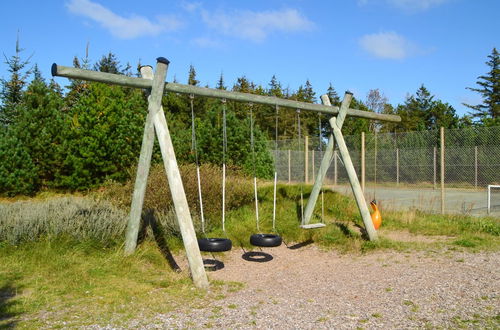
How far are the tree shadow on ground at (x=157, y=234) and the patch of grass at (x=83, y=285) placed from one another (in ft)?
0.54

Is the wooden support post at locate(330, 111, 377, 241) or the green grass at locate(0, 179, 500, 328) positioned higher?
the wooden support post at locate(330, 111, 377, 241)

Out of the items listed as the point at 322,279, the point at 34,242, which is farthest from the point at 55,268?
the point at 322,279

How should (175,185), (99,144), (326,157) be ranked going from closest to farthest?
(175,185) → (326,157) → (99,144)

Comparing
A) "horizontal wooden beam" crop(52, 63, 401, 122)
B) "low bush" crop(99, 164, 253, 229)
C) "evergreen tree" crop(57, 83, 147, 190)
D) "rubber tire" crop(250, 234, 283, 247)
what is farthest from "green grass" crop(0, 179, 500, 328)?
"evergreen tree" crop(57, 83, 147, 190)

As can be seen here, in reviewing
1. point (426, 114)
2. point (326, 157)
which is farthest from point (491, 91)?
point (326, 157)

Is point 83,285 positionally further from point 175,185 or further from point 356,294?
point 356,294

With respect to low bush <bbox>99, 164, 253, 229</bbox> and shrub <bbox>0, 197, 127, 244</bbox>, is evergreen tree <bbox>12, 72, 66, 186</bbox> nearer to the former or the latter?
low bush <bbox>99, 164, 253, 229</bbox>

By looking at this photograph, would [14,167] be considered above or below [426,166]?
below

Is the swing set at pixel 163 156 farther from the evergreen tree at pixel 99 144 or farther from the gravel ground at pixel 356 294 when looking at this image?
the evergreen tree at pixel 99 144

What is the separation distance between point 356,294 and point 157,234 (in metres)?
3.93

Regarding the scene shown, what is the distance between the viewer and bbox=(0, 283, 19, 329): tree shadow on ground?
3.76 meters

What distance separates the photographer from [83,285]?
4914mm

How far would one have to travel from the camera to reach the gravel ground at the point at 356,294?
389 cm

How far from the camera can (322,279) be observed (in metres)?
5.77
